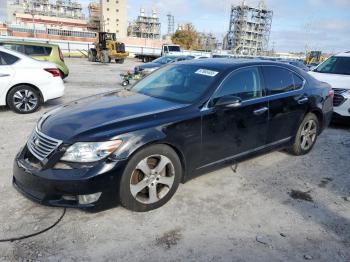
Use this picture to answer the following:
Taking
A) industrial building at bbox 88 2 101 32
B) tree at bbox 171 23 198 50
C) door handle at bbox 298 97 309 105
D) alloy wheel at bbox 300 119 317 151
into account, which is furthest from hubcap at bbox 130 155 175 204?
industrial building at bbox 88 2 101 32

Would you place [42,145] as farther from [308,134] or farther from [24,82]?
[24,82]

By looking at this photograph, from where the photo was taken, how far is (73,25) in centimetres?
9181

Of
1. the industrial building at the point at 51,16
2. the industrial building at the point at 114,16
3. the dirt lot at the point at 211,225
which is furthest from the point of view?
the industrial building at the point at 114,16

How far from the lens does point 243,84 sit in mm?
3965

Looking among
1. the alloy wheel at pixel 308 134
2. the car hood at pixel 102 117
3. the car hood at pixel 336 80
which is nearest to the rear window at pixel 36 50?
the car hood at pixel 102 117

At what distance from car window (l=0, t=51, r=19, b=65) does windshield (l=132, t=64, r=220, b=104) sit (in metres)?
3.97

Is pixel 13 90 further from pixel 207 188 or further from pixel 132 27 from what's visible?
pixel 132 27

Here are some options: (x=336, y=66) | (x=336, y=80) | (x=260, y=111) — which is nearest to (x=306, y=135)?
(x=260, y=111)

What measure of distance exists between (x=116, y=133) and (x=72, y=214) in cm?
101

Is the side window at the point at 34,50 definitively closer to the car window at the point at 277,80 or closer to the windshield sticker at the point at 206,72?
the windshield sticker at the point at 206,72

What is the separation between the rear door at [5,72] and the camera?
6.71m

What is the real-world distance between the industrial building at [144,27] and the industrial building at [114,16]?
10715 millimetres

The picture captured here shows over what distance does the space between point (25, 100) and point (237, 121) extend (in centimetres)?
548

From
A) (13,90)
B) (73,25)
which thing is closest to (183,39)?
(73,25)
